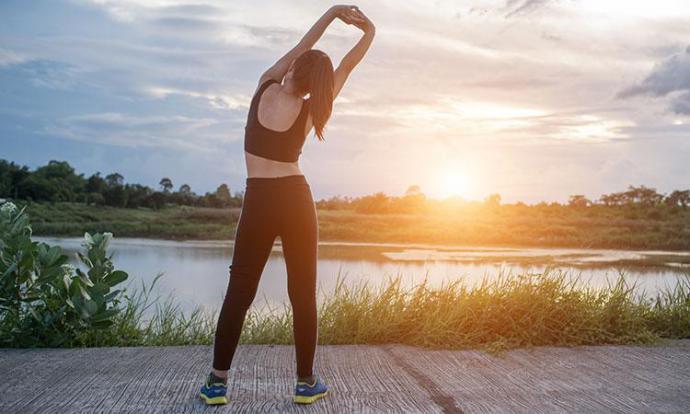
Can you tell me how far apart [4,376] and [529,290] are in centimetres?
345

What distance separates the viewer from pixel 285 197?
299 centimetres

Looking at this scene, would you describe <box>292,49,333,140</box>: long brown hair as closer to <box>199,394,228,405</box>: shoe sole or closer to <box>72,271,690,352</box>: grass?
<box>199,394,228,405</box>: shoe sole

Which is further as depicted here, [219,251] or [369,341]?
[219,251]

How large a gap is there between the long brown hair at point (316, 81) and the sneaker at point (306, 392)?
125cm

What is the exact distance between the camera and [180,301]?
4938mm

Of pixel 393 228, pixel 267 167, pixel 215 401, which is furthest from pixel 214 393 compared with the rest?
pixel 393 228

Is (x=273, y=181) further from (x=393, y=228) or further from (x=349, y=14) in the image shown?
(x=393, y=228)

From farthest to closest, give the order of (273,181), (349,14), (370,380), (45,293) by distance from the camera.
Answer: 1. (45,293)
2. (370,380)
3. (349,14)
4. (273,181)

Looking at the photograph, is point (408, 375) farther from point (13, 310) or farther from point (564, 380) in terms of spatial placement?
point (13, 310)

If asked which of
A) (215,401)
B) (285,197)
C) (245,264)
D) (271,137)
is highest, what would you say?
(271,137)

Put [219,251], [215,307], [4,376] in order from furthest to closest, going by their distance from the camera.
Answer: [219,251] → [215,307] → [4,376]

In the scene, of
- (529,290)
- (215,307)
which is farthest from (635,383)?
(215,307)

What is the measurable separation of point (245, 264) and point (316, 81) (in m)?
0.91

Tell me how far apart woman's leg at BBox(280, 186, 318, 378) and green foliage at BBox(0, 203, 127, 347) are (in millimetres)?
1625
